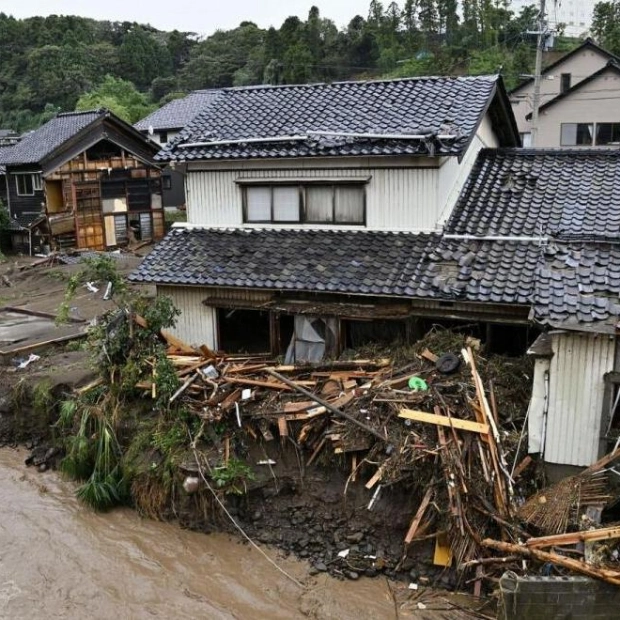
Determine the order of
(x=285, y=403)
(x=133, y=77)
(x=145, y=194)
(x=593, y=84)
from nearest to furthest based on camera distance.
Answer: (x=285, y=403) → (x=593, y=84) → (x=145, y=194) → (x=133, y=77)

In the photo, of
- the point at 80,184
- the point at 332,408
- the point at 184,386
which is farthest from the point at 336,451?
the point at 80,184

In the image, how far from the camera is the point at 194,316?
14.6 meters

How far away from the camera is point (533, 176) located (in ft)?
48.5

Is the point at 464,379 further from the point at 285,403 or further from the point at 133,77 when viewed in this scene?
the point at 133,77

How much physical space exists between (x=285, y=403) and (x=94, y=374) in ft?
18.8

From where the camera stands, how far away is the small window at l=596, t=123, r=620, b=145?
106 feet

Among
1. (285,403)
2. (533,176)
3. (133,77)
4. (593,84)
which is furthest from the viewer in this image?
(133,77)

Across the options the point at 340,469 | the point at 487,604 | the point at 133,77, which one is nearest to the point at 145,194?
the point at 340,469

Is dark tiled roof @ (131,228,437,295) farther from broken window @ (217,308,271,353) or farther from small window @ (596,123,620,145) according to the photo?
small window @ (596,123,620,145)

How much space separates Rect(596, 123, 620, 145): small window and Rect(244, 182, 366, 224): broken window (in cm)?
2408

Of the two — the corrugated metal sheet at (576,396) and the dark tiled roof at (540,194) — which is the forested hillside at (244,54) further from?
the corrugated metal sheet at (576,396)

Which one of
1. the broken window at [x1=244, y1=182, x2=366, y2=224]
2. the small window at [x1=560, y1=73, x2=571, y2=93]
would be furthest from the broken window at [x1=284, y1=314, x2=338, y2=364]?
the small window at [x1=560, y1=73, x2=571, y2=93]

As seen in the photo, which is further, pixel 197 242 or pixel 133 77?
pixel 133 77

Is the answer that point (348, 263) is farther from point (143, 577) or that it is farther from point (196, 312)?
point (143, 577)
